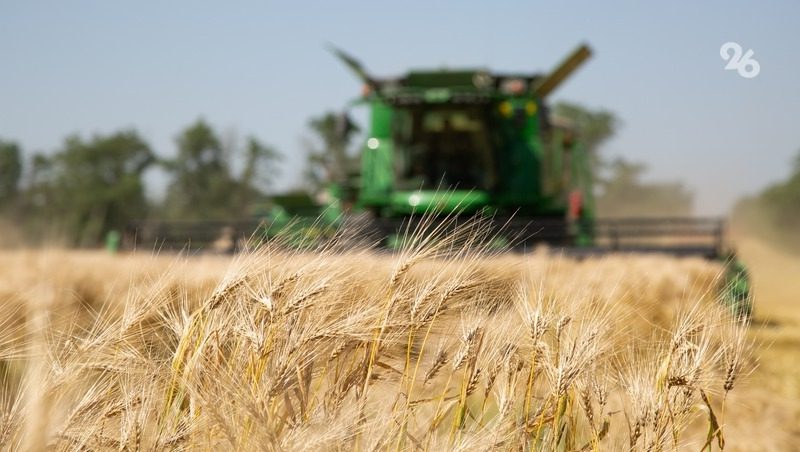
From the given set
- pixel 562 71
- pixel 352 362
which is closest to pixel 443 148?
pixel 562 71

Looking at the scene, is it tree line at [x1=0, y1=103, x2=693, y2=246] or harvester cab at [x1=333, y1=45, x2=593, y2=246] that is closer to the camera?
harvester cab at [x1=333, y1=45, x2=593, y2=246]

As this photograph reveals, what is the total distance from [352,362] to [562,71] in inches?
341

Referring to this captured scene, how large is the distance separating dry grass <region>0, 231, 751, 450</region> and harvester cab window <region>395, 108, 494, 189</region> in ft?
24.1

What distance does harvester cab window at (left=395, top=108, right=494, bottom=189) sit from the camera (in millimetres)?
9406

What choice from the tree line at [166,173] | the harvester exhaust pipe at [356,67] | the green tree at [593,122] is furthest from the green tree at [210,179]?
the harvester exhaust pipe at [356,67]

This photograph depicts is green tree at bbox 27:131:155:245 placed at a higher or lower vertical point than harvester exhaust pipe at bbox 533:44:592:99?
lower

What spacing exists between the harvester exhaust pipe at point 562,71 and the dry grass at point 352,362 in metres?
8.03

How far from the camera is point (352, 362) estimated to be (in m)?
1.71

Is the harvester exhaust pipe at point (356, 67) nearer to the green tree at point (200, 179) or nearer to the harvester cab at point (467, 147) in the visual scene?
the harvester cab at point (467, 147)

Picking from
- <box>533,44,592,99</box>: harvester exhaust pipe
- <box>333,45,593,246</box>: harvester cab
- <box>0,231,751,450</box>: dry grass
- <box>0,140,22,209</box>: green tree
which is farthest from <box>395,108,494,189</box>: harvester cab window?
<box>0,140,22,209</box>: green tree

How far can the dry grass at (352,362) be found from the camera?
1.49 m

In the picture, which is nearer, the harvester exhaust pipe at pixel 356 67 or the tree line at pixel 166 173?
the harvester exhaust pipe at pixel 356 67

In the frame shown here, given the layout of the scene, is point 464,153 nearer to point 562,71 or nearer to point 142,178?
point 562,71

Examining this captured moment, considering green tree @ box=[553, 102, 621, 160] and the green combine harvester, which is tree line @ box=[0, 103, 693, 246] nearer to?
green tree @ box=[553, 102, 621, 160]
